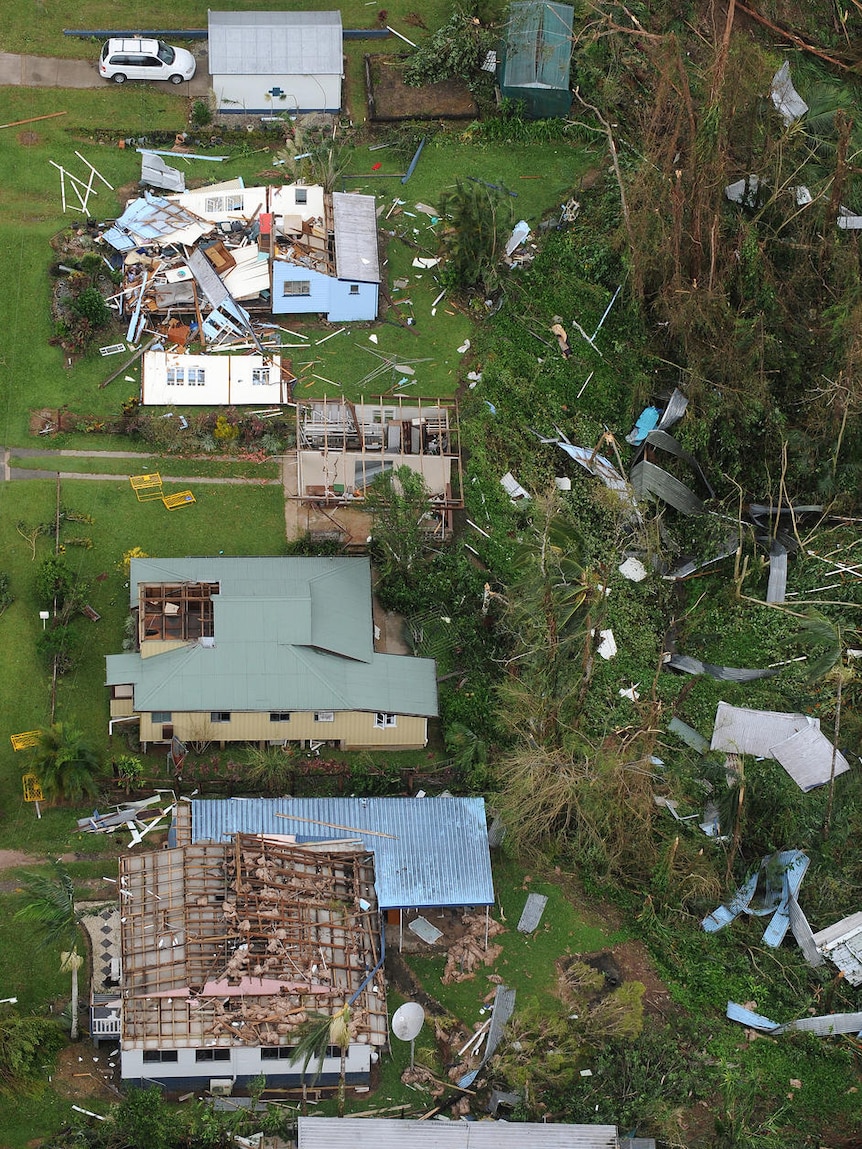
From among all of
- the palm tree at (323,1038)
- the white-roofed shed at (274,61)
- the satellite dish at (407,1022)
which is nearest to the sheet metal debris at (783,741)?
the satellite dish at (407,1022)

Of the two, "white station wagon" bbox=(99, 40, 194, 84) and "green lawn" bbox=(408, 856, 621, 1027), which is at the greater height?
"white station wagon" bbox=(99, 40, 194, 84)

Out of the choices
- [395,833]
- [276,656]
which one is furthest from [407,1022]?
[276,656]

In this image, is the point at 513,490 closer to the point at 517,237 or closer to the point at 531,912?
the point at 517,237

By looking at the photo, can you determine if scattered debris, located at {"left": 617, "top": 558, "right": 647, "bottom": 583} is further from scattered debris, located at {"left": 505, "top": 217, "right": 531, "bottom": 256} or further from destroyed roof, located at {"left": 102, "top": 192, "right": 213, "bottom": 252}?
destroyed roof, located at {"left": 102, "top": 192, "right": 213, "bottom": 252}

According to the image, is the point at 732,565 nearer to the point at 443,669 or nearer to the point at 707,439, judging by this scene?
the point at 707,439

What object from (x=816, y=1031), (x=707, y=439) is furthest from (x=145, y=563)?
(x=816, y=1031)

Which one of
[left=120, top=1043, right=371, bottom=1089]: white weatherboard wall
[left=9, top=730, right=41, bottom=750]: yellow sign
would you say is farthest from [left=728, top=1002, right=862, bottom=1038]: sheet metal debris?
[left=9, top=730, right=41, bottom=750]: yellow sign
